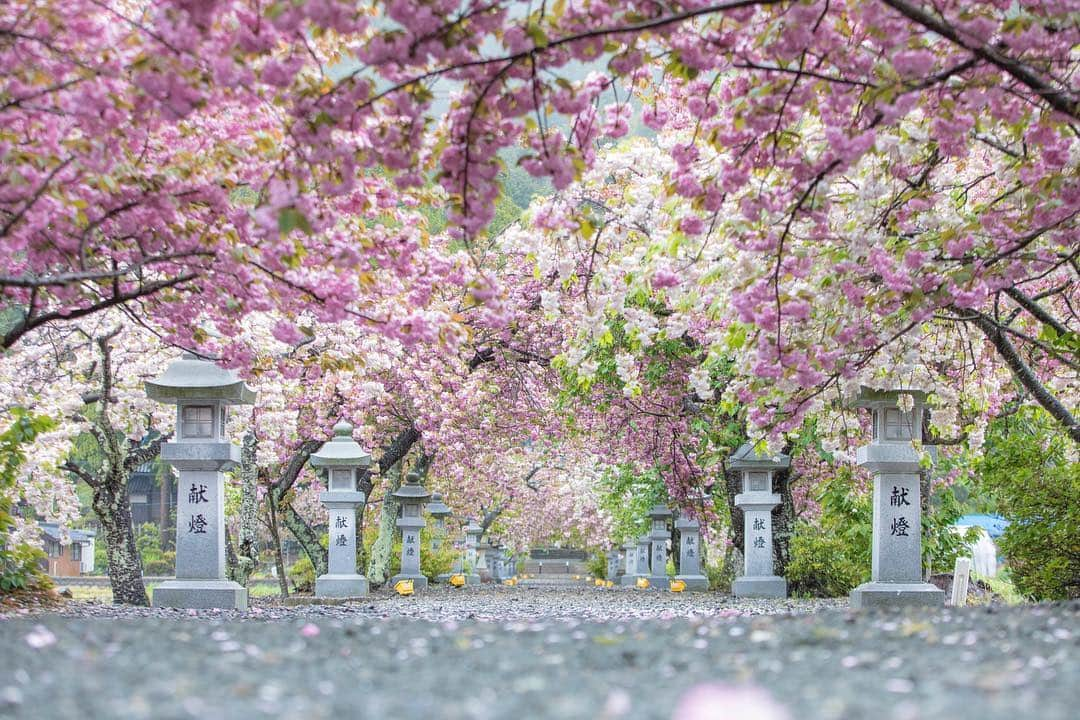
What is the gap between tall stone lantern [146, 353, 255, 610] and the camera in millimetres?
12062

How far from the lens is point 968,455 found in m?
14.1

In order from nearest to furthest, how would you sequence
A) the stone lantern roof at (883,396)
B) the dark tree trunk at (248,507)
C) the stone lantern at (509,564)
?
the stone lantern roof at (883,396)
the dark tree trunk at (248,507)
the stone lantern at (509,564)

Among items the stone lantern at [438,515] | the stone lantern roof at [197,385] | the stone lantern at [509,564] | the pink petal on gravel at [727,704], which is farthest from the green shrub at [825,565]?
the stone lantern at [509,564]

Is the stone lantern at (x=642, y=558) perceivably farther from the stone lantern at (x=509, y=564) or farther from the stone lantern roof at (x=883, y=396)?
the stone lantern roof at (x=883, y=396)

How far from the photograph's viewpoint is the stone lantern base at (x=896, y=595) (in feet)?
38.8

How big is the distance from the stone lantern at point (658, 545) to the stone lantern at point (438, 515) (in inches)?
204

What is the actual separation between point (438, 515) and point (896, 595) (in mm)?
16962

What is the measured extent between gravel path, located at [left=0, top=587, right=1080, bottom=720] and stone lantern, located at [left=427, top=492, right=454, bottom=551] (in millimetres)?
21331

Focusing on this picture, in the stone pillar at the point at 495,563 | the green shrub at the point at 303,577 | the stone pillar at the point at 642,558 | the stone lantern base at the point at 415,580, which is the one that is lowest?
the stone pillar at the point at 495,563

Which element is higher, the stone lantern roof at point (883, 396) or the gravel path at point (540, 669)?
the stone lantern roof at point (883, 396)

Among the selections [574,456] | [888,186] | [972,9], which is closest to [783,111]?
[972,9]

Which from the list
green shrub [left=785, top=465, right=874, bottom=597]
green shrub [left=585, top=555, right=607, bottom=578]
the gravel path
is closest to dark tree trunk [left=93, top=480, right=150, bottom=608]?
green shrub [left=785, top=465, right=874, bottom=597]

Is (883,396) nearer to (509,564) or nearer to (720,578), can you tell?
(720,578)

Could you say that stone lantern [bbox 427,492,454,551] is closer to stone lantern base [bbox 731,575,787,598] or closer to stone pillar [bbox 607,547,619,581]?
stone lantern base [bbox 731,575,787,598]
